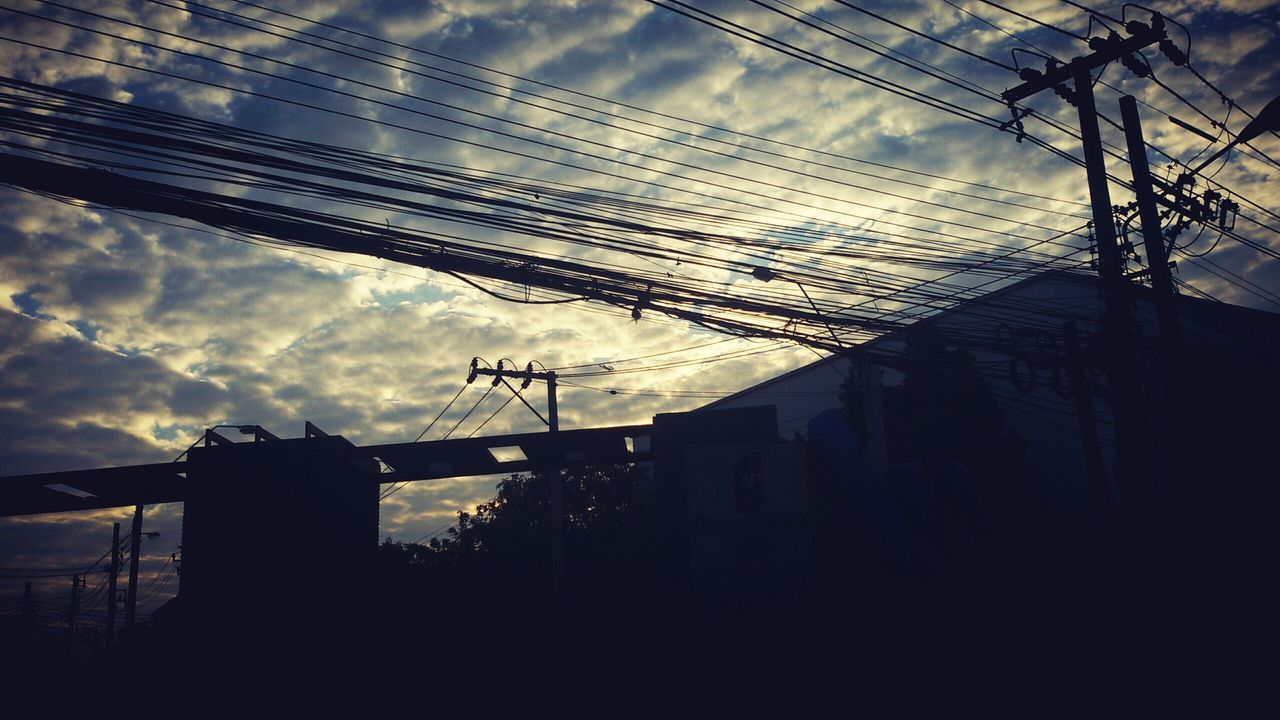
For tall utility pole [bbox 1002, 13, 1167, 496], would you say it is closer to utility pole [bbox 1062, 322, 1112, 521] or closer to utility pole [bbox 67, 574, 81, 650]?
utility pole [bbox 1062, 322, 1112, 521]

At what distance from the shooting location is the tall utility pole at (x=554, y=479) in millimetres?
19653

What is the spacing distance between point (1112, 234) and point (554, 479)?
1448cm

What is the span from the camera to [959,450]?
26.9m

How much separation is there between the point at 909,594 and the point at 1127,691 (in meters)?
4.39

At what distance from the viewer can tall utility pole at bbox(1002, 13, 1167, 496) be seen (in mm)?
10922

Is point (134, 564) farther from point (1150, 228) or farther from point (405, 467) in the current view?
point (1150, 228)

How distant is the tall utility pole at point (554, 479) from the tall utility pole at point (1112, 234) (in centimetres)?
1190

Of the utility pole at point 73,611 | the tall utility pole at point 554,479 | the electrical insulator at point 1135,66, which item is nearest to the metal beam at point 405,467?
the tall utility pole at point 554,479

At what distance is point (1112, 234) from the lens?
1166 centimetres

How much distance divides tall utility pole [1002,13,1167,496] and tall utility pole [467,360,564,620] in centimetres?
1190

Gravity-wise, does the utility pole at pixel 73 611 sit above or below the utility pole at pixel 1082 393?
below

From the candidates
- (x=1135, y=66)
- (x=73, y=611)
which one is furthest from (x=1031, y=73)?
(x=73, y=611)

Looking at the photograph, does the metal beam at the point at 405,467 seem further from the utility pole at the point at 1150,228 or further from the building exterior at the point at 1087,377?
the utility pole at the point at 1150,228

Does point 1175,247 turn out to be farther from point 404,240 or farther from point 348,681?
point 348,681
